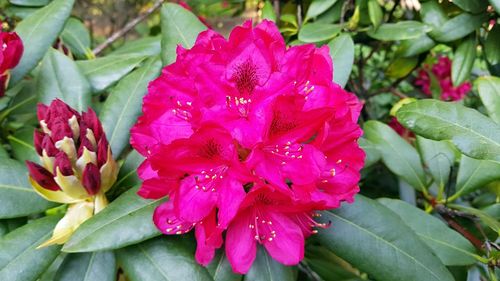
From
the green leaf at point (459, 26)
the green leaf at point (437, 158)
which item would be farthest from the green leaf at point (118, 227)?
the green leaf at point (459, 26)

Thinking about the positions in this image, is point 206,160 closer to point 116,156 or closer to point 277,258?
point 277,258

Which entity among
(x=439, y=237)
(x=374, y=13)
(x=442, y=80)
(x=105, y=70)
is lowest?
(x=442, y=80)

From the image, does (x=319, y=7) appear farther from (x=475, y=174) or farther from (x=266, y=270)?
(x=266, y=270)

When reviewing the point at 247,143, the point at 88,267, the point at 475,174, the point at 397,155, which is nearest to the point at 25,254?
the point at 88,267

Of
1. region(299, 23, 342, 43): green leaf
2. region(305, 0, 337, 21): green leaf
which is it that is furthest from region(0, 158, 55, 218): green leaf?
region(305, 0, 337, 21): green leaf

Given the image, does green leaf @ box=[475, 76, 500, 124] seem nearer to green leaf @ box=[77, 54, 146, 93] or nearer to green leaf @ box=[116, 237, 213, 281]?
green leaf @ box=[116, 237, 213, 281]

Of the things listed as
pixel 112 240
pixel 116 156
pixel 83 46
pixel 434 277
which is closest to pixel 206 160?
pixel 112 240
